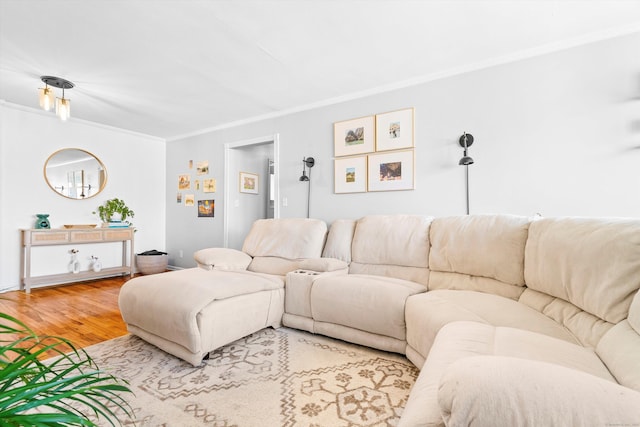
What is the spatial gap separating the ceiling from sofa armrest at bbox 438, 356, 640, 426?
2232 mm

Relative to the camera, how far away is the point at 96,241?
4.26m

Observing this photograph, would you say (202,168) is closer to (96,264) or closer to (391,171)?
(96,264)

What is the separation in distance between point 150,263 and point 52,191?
5.27 feet

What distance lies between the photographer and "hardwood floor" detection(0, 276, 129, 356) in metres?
2.48

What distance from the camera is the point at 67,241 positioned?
4023mm

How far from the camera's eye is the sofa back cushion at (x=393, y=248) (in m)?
2.56

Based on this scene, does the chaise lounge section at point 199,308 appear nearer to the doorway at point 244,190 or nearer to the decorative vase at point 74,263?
the doorway at point 244,190

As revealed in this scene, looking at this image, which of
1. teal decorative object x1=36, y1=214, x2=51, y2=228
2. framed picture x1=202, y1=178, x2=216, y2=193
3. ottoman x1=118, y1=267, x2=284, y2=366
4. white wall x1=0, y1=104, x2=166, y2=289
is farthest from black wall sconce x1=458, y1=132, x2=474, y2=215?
teal decorative object x1=36, y1=214, x2=51, y2=228

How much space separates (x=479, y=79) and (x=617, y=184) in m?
1.37

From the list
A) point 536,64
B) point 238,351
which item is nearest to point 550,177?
point 536,64

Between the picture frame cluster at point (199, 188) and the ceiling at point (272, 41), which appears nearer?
the ceiling at point (272, 41)

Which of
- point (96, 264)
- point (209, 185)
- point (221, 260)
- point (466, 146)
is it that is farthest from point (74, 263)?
point (466, 146)

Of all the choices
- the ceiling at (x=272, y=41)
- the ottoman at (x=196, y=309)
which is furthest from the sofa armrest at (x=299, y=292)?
the ceiling at (x=272, y=41)

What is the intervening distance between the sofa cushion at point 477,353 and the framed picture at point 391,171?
1.96m
